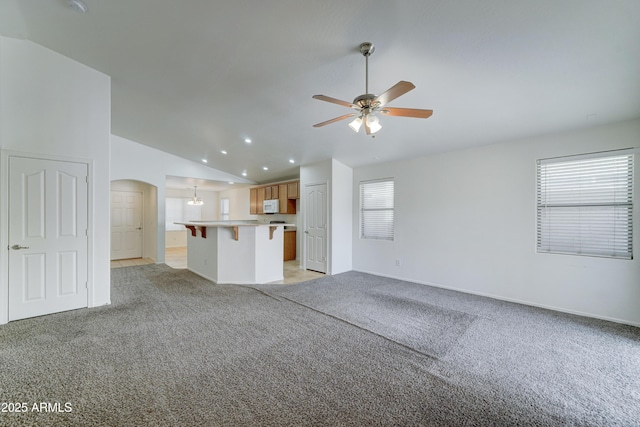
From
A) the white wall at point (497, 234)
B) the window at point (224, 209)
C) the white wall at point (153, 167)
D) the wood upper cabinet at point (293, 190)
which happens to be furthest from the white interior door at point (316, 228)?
the window at point (224, 209)

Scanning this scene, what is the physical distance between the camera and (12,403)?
5.87 feet

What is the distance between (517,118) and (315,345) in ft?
12.3

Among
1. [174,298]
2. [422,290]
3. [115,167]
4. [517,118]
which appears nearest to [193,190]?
[115,167]

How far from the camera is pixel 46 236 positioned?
130 inches

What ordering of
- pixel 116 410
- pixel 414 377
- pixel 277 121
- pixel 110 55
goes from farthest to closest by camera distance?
pixel 277 121, pixel 110 55, pixel 414 377, pixel 116 410

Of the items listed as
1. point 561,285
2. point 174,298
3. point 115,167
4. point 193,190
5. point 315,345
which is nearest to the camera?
point 315,345

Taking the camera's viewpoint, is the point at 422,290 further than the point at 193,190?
No

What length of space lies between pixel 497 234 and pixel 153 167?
26.4 feet

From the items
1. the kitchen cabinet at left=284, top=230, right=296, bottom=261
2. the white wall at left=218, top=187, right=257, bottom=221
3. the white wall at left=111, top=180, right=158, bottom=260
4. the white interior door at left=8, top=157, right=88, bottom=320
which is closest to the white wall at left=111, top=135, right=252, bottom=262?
the white wall at left=111, top=180, right=158, bottom=260

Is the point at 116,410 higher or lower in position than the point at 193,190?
lower

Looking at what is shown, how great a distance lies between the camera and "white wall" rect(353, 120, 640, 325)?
3.32m

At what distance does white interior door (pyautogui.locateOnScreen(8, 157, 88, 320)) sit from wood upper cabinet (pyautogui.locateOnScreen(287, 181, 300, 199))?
451cm

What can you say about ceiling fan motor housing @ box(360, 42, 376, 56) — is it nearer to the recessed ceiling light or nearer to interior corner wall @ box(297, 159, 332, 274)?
the recessed ceiling light

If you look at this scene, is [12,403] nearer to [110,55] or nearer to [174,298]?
[174,298]
